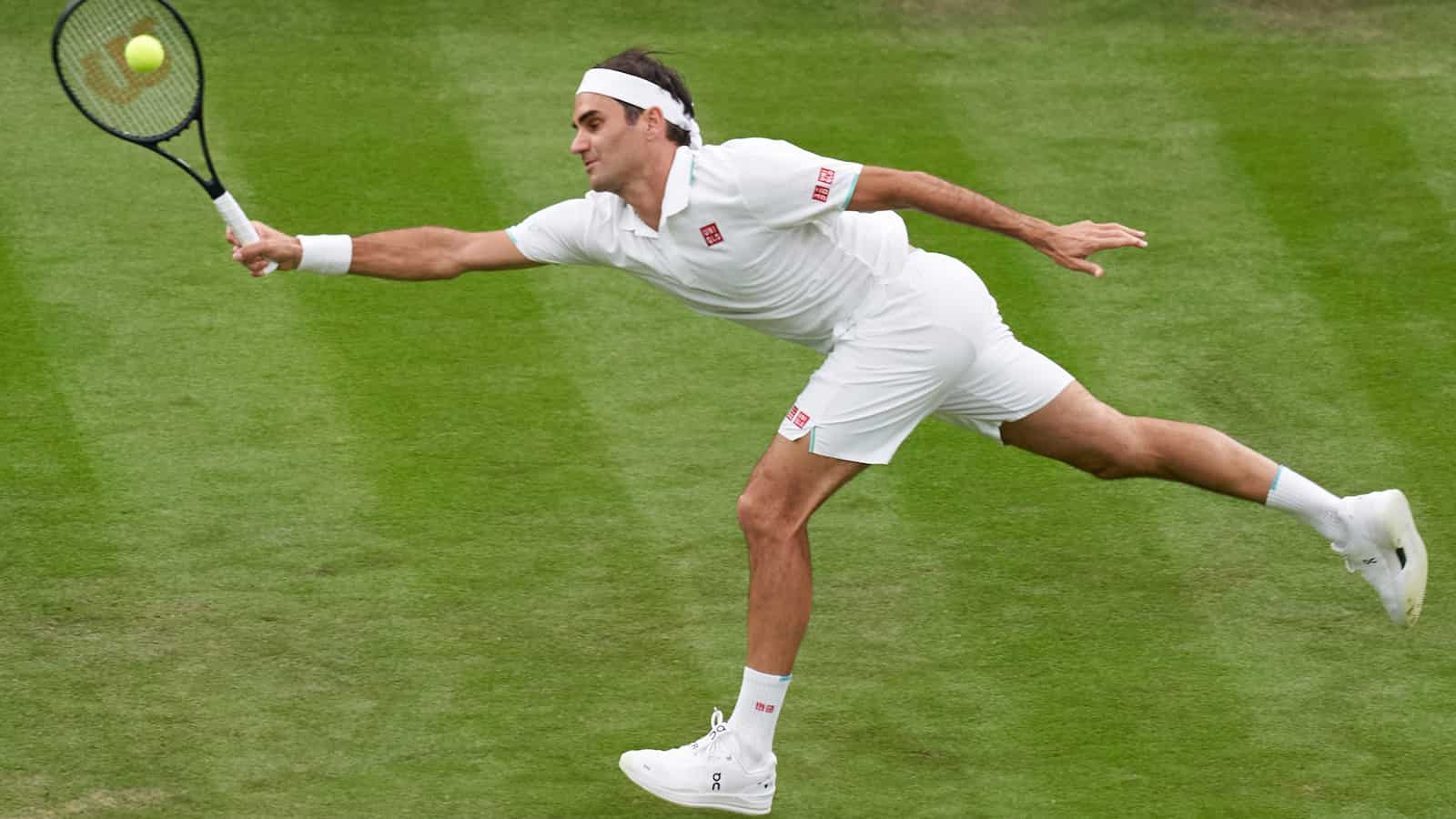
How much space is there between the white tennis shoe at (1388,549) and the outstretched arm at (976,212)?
50.2 inches

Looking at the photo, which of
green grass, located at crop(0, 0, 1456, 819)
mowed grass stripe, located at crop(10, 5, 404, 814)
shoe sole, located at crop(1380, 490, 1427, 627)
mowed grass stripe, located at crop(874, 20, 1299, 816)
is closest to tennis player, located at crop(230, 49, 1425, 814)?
green grass, located at crop(0, 0, 1456, 819)

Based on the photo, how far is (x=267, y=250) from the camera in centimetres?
665

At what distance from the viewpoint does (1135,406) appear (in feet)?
29.0

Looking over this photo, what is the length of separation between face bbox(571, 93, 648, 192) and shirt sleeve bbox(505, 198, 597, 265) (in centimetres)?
19

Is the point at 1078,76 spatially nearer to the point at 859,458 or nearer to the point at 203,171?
the point at 203,171

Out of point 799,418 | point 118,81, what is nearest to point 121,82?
point 118,81

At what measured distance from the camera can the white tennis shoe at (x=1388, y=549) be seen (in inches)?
280

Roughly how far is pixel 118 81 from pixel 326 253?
4.08ft

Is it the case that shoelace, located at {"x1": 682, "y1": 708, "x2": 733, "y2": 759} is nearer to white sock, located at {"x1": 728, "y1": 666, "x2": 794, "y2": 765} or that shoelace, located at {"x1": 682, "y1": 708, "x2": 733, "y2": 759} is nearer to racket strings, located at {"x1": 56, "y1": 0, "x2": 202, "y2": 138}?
white sock, located at {"x1": 728, "y1": 666, "x2": 794, "y2": 765}

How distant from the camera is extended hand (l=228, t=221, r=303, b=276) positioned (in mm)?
6633

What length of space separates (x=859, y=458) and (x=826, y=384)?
0.77 ft

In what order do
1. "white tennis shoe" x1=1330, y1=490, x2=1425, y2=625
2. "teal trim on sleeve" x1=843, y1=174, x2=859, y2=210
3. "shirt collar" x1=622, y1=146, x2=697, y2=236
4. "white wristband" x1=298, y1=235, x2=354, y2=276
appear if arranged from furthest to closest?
"white tennis shoe" x1=1330, y1=490, x2=1425, y2=625 < "white wristband" x1=298, y1=235, x2=354, y2=276 < "shirt collar" x1=622, y1=146, x2=697, y2=236 < "teal trim on sleeve" x1=843, y1=174, x2=859, y2=210

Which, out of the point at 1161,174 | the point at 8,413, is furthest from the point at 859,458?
the point at 1161,174

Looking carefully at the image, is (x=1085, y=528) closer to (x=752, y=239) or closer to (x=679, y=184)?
(x=752, y=239)
